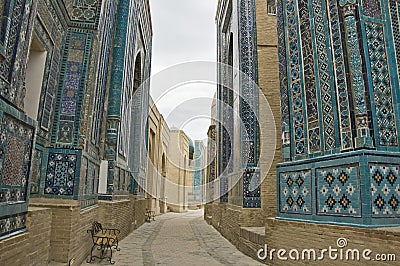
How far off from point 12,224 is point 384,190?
3.80 metres

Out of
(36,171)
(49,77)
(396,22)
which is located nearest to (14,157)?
(36,171)

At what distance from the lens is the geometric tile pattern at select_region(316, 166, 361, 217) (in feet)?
12.6

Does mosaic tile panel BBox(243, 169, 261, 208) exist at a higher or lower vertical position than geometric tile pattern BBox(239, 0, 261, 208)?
lower

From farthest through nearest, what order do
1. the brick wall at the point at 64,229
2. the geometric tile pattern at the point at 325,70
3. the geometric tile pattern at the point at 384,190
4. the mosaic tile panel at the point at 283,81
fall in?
the mosaic tile panel at the point at 283,81 → the brick wall at the point at 64,229 → the geometric tile pattern at the point at 325,70 → the geometric tile pattern at the point at 384,190

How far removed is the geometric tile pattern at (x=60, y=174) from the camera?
16.6ft

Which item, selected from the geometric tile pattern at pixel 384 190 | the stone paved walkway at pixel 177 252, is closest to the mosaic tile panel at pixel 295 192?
the geometric tile pattern at pixel 384 190

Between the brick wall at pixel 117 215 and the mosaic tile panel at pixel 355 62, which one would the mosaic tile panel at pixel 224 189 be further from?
the mosaic tile panel at pixel 355 62

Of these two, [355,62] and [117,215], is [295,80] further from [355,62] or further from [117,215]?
[117,215]

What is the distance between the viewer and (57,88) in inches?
213

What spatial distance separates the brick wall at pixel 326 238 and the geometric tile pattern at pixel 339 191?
211 millimetres

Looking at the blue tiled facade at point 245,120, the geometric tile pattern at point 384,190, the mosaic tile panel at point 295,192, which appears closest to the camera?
the geometric tile pattern at point 384,190

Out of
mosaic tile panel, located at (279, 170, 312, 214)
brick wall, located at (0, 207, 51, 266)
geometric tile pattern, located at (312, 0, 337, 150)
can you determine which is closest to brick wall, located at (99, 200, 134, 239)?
brick wall, located at (0, 207, 51, 266)

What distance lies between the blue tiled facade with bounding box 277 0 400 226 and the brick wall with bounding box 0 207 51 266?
3257 millimetres

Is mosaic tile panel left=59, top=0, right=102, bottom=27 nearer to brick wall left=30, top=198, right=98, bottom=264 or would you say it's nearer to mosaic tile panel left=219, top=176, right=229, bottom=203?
brick wall left=30, top=198, right=98, bottom=264
